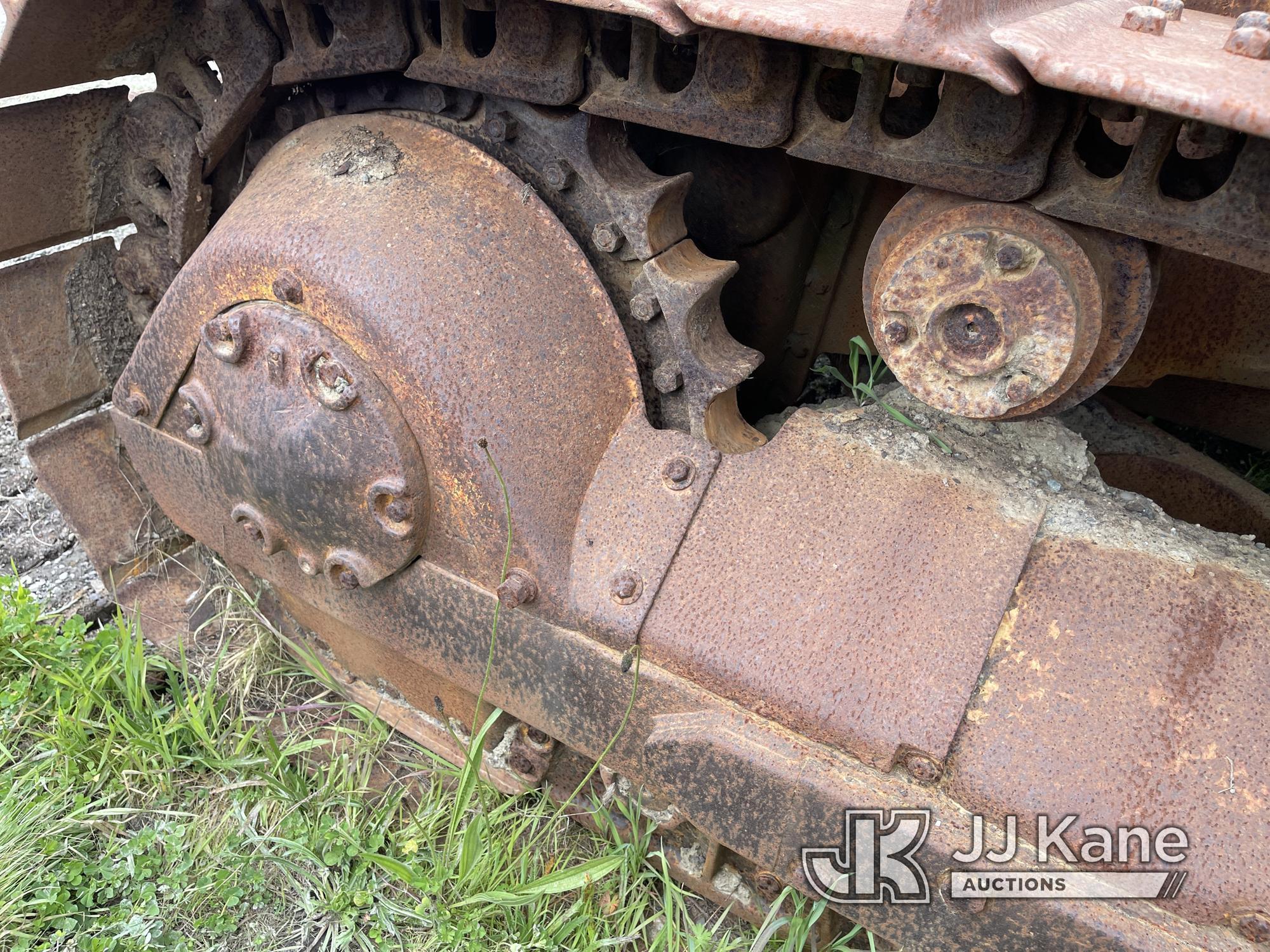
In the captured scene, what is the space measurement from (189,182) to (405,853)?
134 cm

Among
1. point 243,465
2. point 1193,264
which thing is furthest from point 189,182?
point 1193,264

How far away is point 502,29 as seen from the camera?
1.35 m

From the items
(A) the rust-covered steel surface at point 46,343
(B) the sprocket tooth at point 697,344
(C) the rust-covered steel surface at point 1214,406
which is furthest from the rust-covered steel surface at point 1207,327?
(A) the rust-covered steel surface at point 46,343

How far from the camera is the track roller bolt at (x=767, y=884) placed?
58.8 inches

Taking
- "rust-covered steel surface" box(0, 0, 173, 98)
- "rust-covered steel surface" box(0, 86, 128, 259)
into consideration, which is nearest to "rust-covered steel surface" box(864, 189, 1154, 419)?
"rust-covered steel surface" box(0, 0, 173, 98)

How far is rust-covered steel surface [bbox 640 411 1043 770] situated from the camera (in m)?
1.25

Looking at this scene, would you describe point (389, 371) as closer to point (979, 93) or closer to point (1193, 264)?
point (979, 93)

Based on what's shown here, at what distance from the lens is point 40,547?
235 centimetres

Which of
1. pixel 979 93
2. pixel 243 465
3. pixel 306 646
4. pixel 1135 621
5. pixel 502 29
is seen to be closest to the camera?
pixel 979 93

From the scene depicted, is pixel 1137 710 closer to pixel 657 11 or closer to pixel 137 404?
pixel 657 11

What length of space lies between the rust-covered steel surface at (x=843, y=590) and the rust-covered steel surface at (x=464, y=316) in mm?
233

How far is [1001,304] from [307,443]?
1.02 meters

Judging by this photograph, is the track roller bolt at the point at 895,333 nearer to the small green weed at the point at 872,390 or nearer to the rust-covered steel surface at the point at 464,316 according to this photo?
the small green weed at the point at 872,390

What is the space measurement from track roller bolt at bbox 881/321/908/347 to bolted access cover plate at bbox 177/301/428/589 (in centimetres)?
71
